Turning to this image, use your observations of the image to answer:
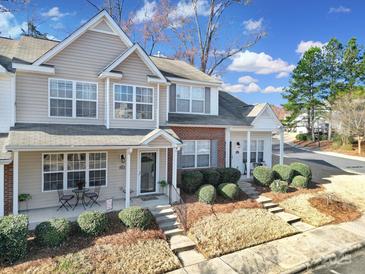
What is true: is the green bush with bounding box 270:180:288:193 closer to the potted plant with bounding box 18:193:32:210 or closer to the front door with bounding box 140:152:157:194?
the front door with bounding box 140:152:157:194

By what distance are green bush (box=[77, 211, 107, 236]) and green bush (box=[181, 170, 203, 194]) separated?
537 centimetres

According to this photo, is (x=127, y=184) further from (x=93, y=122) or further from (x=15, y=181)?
(x=15, y=181)

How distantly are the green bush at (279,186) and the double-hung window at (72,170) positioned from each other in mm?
9654

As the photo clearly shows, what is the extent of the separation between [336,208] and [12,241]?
14.3m

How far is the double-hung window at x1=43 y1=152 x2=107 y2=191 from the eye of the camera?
11.1 meters

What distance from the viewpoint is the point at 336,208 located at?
42.2 feet

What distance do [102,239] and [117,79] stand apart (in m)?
7.64

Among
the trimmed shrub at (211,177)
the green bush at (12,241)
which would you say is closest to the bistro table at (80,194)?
the green bush at (12,241)

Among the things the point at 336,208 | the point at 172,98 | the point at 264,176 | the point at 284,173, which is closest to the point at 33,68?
the point at 172,98

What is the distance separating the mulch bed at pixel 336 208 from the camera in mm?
12087

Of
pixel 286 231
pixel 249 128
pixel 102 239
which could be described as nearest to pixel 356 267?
pixel 286 231

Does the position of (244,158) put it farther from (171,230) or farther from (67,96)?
(67,96)

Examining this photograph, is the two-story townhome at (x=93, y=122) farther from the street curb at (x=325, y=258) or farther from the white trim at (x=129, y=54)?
the street curb at (x=325, y=258)

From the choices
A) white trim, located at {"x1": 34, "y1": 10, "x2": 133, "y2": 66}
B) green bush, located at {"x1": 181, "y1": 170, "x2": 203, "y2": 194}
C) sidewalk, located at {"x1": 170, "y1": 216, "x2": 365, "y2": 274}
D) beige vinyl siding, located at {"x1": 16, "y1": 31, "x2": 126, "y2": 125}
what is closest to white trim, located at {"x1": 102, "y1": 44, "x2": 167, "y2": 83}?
beige vinyl siding, located at {"x1": 16, "y1": 31, "x2": 126, "y2": 125}
